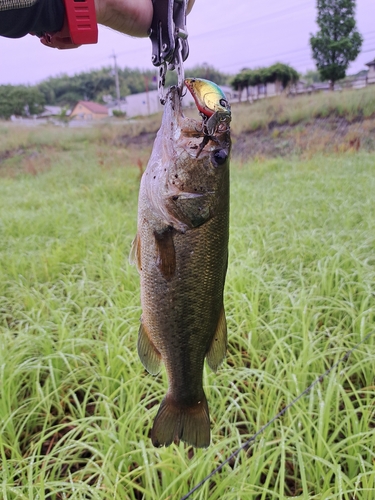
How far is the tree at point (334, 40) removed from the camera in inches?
903

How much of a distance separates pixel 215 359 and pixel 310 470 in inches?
33.3

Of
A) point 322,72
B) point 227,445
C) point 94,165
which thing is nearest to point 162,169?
point 227,445

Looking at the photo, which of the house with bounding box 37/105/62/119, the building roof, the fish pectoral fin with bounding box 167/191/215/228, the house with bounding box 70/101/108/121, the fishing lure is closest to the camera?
the fishing lure

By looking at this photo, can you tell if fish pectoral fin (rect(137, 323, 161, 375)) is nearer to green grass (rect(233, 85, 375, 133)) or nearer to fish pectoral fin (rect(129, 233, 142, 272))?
fish pectoral fin (rect(129, 233, 142, 272))

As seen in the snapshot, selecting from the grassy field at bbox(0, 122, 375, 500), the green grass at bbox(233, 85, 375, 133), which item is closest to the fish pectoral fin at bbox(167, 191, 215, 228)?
the grassy field at bbox(0, 122, 375, 500)

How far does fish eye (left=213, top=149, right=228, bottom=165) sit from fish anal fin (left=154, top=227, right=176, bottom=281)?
0.24m

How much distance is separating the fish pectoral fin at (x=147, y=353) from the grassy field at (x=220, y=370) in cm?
57

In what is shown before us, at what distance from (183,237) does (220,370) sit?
1291mm

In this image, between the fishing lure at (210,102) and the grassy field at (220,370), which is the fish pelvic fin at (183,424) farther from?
the fishing lure at (210,102)

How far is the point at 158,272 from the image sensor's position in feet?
3.67

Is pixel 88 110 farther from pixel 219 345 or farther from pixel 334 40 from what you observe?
pixel 219 345

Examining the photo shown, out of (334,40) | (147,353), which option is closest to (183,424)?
(147,353)

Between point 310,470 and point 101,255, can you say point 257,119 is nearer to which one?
point 101,255

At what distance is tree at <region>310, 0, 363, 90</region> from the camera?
22.9 m
